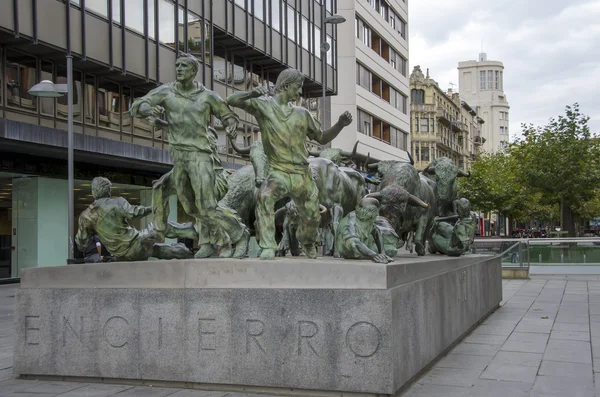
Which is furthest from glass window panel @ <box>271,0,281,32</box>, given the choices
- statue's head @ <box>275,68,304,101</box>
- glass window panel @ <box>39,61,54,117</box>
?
statue's head @ <box>275,68,304,101</box>

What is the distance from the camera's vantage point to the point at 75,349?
7344 mm

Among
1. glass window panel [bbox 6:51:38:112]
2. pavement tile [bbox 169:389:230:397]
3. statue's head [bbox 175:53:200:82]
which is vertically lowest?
pavement tile [bbox 169:389:230:397]

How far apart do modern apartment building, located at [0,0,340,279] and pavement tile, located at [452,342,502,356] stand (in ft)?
49.4

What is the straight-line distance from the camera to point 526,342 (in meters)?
9.68

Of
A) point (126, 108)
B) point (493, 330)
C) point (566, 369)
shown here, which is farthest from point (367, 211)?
point (126, 108)

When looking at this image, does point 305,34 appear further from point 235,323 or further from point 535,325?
point 235,323

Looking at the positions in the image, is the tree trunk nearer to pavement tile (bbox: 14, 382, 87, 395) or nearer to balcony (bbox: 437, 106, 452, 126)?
pavement tile (bbox: 14, 382, 87, 395)

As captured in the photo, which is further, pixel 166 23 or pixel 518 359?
pixel 166 23

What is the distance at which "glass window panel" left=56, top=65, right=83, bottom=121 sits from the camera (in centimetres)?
2402

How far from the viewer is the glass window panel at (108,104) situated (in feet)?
85.1

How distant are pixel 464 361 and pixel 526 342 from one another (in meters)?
1.76

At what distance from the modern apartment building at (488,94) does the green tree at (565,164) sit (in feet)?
410

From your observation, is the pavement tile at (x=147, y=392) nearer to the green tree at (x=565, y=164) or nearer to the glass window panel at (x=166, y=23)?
the glass window panel at (x=166, y=23)

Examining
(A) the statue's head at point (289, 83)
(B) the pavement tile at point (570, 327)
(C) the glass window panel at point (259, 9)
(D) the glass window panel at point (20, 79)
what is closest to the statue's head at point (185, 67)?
(A) the statue's head at point (289, 83)
